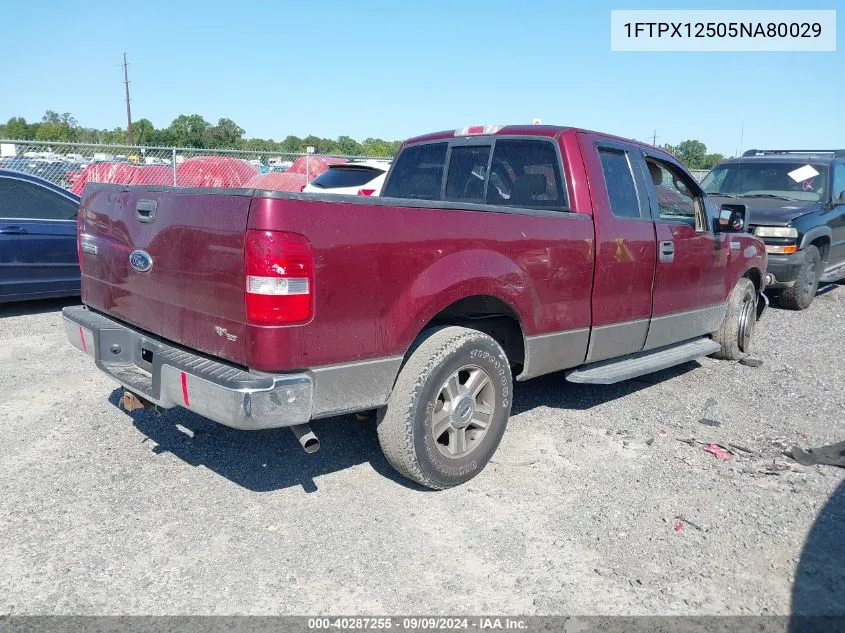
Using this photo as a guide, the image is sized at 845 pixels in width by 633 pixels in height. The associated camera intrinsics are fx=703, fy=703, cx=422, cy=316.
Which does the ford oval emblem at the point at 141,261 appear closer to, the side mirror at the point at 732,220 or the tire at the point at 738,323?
the side mirror at the point at 732,220

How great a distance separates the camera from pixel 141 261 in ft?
11.6

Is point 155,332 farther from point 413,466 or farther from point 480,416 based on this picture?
point 480,416

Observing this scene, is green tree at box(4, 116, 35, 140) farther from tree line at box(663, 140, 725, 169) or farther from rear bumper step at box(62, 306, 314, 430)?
rear bumper step at box(62, 306, 314, 430)

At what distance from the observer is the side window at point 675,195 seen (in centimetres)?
525

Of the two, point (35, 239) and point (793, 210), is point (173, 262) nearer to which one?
point (35, 239)

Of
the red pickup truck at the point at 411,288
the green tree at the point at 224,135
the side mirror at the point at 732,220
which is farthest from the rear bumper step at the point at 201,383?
the green tree at the point at 224,135

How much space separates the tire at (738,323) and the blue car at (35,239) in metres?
6.82

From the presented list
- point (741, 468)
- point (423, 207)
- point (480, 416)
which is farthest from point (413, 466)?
point (741, 468)

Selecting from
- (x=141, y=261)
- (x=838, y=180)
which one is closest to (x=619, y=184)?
(x=141, y=261)

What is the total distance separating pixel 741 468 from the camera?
13.6 ft

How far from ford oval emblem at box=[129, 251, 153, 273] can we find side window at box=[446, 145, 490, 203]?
2.19 meters

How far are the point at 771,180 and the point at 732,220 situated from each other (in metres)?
4.98

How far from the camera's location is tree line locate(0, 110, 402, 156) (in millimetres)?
63219

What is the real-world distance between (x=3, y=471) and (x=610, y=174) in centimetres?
409
